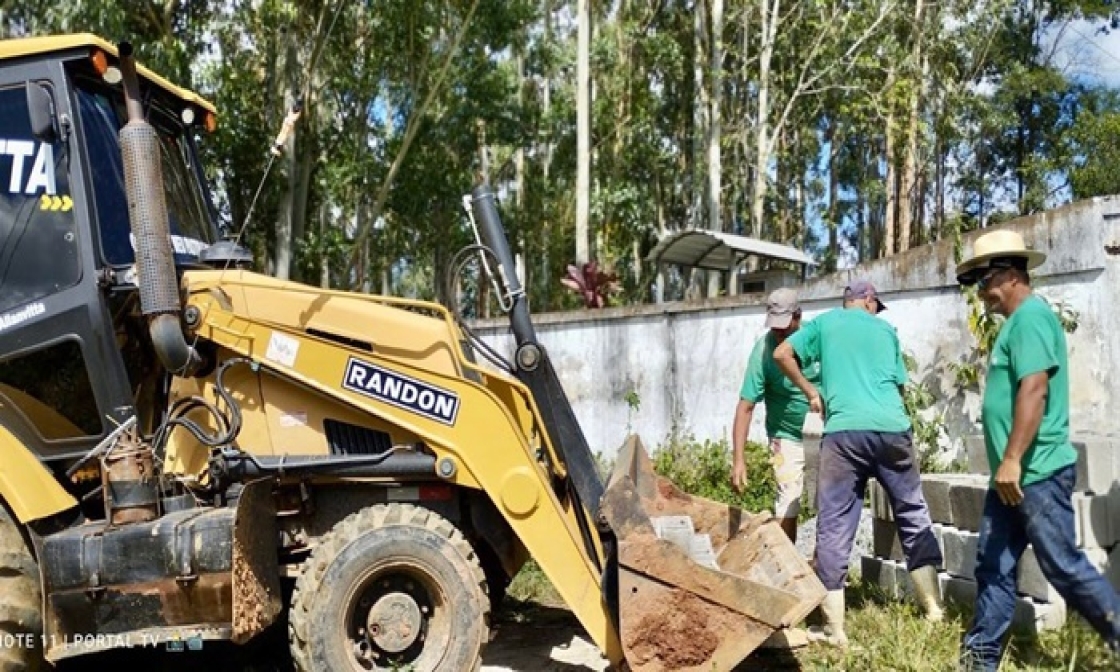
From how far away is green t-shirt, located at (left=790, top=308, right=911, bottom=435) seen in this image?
5.34 metres

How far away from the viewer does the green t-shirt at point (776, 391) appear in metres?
6.09

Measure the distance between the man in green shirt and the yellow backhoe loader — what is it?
3.23ft

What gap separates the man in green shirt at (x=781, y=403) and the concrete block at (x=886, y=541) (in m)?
0.54

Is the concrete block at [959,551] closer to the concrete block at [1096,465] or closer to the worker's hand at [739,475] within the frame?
the concrete block at [1096,465]

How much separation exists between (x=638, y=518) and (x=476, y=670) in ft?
3.27

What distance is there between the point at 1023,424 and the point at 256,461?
3.36 metres

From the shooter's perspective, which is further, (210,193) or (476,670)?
(210,193)

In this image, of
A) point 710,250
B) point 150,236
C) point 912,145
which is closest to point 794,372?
point 150,236

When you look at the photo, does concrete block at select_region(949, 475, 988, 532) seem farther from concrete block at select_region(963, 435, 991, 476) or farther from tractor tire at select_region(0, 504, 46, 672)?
tractor tire at select_region(0, 504, 46, 672)

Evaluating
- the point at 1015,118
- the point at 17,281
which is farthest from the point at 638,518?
the point at 1015,118

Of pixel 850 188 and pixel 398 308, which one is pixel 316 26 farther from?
pixel 850 188

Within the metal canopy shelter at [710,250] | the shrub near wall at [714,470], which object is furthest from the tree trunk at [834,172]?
the shrub near wall at [714,470]

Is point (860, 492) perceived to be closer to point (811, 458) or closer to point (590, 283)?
point (811, 458)

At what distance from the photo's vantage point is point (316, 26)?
1592cm
